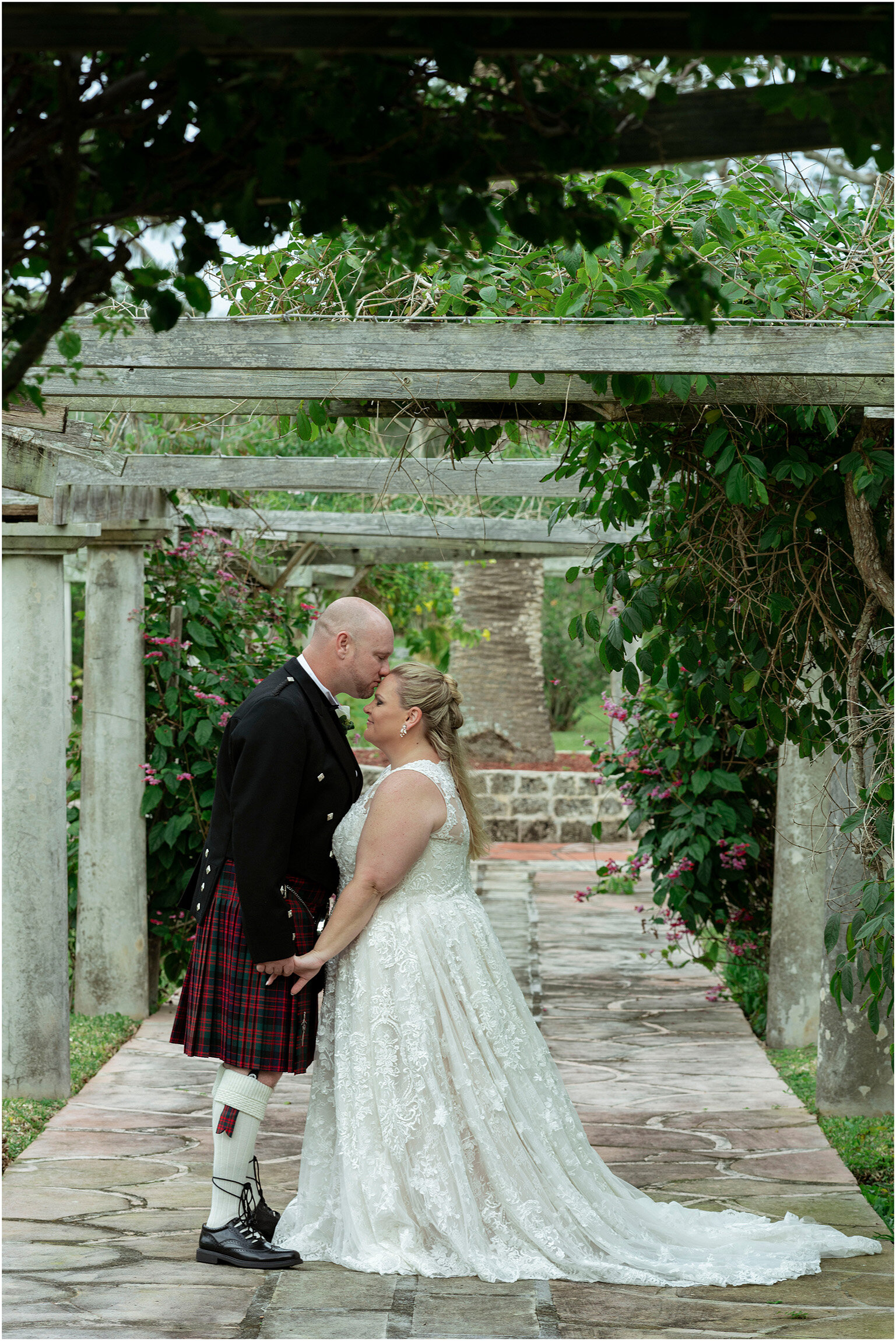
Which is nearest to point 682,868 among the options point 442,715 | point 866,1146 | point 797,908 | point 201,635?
point 797,908

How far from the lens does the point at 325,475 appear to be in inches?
244

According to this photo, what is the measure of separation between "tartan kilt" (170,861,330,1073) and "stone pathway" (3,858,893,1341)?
58cm

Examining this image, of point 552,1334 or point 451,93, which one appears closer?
point 451,93

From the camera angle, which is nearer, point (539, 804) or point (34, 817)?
point (34, 817)

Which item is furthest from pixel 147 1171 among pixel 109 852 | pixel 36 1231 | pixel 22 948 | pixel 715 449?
pixel 715 449

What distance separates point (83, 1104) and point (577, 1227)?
2.49 meters

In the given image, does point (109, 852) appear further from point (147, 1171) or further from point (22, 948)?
point (147, 1171)

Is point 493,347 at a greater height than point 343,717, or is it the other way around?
point 493,347

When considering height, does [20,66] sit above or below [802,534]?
above

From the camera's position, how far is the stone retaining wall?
14.5m

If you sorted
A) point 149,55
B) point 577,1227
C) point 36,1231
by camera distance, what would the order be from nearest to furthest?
1. point 149,55
2. point 577,1227
3. point 36,1231

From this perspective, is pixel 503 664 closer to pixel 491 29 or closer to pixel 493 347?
pixel 493 347

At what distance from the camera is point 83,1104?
17.2 feet

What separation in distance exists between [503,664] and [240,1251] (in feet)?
44.4
